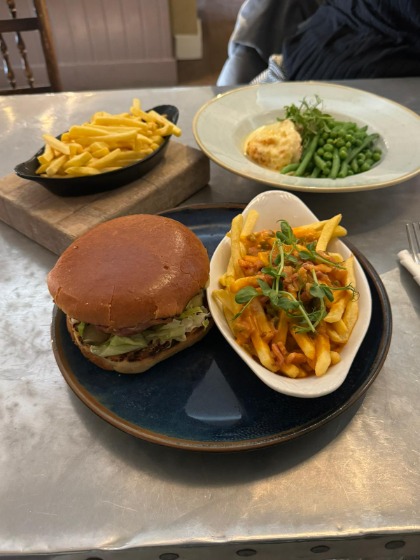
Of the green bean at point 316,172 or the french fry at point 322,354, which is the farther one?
the green bean at point 316,172

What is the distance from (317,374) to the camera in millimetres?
958

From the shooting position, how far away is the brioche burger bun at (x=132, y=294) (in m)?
1.03

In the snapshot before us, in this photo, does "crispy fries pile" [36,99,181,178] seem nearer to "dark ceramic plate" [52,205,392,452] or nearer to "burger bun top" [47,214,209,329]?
"burger bun top" [47,214,209,329]

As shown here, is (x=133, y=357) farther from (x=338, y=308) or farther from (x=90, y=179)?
(x=90, y=179)

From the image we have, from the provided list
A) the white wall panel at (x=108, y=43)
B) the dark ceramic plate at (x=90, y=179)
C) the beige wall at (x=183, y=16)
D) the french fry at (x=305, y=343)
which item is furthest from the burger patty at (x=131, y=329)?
the beige wall at (x=183, y=16)

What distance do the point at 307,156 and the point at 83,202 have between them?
807mm

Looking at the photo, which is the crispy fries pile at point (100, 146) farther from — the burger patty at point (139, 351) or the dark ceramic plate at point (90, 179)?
the burger patty at point (139, 351)

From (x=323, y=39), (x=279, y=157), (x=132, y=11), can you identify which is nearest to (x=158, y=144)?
(x=279, y=157)

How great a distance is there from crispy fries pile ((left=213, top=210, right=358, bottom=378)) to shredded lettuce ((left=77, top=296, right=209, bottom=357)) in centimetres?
7

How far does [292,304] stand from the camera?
102cm

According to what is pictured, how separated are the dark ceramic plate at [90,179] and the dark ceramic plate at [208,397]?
0.47 metres

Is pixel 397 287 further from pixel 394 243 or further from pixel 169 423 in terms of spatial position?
pixel 169 423

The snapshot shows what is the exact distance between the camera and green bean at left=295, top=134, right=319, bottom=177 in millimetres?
1700

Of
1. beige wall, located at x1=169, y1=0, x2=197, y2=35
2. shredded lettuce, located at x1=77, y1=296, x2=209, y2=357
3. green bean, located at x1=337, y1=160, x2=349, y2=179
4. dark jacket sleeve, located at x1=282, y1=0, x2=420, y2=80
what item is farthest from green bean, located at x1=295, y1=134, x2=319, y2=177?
beige wall, located at x1=169, y1=0, x2=197, y2=35
